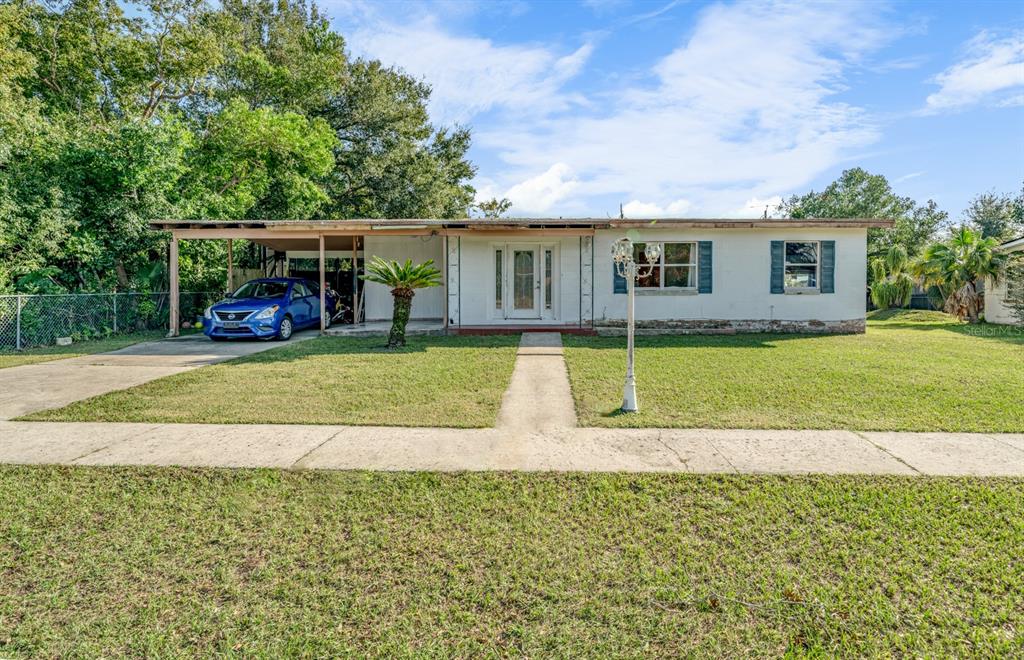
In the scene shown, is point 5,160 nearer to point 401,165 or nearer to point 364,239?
point 364,239

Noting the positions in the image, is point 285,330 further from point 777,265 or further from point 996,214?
point 996,214

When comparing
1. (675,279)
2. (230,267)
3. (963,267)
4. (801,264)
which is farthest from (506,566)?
(963,267)

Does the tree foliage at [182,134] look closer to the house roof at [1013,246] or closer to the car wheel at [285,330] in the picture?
the car wheel at [285,330]

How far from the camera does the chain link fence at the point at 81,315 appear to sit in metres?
11.0

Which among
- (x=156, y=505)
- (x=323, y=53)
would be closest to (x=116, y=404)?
(x=156, y=505)

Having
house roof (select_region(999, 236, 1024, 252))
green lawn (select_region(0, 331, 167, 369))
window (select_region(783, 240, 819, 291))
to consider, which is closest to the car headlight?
green lawn (select_region(0, 331, 167, 369))

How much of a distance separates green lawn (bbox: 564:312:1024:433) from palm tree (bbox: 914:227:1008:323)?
6786 millimetres

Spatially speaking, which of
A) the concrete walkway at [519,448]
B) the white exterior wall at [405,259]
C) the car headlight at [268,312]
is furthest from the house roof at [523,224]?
the concrete walkway at [519,448]

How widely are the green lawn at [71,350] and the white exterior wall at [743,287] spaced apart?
11173 mm

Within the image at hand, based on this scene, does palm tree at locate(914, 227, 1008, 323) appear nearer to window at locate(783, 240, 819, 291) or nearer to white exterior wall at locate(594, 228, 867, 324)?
white exterior wall at locate(594, 228, 867, 324)

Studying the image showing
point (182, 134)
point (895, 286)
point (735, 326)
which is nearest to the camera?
point (735, 326)

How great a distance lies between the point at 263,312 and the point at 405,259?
4439 millimetres

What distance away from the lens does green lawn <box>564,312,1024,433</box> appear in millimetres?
5617

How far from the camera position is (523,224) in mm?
12328
